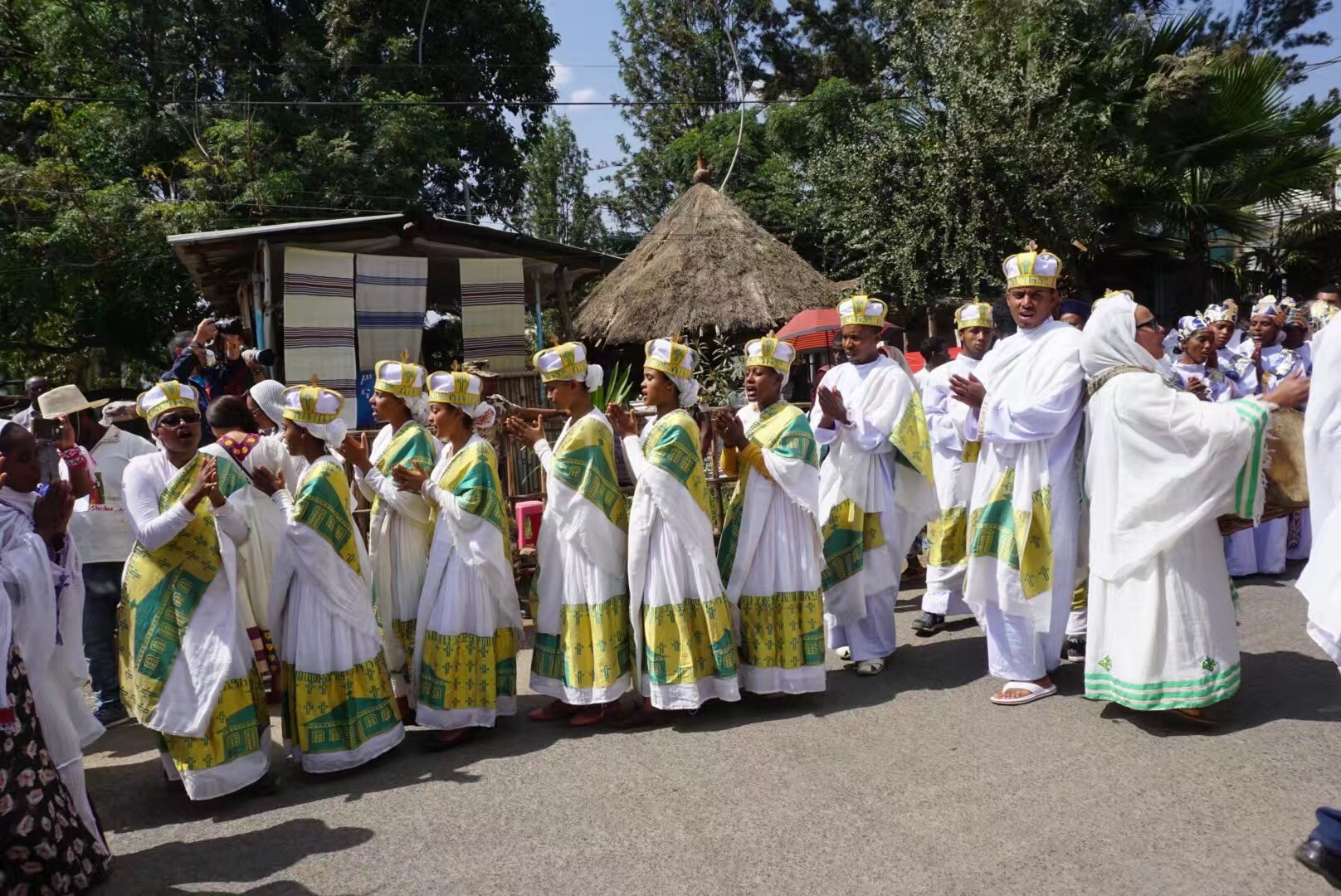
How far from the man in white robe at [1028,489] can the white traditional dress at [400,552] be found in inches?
111

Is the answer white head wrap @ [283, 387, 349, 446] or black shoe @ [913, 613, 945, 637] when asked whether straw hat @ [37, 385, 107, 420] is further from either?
black shoe @ [913, 613, 945, 637]

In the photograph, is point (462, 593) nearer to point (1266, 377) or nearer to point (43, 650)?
point (43, 650)

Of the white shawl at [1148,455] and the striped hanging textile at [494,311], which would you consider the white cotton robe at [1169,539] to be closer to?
the white shawl at [1148,455]

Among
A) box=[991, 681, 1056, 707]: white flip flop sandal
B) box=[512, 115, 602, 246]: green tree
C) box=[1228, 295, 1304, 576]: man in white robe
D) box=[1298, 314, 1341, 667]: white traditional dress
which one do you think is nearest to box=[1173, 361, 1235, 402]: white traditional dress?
box=[1228, 295, 1304, 576]: man in white robe

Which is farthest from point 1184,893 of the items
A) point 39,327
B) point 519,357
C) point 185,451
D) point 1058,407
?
point 39,327

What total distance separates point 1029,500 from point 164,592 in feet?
13.4

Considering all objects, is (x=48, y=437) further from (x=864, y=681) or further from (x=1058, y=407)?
(x=1058, y=407)

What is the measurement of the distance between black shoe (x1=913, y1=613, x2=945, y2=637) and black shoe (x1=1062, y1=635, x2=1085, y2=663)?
0.96 meters

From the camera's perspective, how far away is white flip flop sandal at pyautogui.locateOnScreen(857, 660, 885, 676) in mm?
5816

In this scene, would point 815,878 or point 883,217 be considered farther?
point 883,217

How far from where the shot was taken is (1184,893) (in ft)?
10.3

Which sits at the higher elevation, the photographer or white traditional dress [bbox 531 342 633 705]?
the photographer

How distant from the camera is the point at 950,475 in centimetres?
717

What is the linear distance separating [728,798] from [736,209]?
15.2 meters
